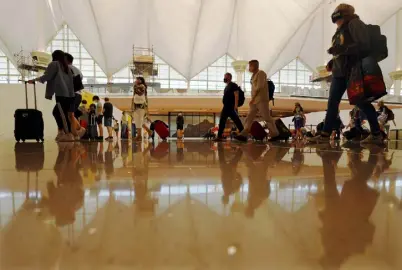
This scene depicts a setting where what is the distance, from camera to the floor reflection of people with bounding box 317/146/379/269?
1.92 feet

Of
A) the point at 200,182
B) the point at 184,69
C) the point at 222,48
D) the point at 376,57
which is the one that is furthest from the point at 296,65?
the point at 200,182

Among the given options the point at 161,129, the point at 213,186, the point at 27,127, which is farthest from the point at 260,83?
the point at 161,129

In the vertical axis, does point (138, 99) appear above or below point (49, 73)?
below

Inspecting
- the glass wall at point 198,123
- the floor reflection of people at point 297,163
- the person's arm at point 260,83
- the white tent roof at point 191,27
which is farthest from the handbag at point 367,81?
the white tent roof at point 191,27

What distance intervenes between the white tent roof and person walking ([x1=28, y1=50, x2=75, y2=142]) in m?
31.5

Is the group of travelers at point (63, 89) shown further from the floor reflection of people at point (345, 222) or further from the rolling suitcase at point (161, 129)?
the floor reflection of people at point (345, 222)

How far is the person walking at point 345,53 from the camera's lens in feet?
14.3

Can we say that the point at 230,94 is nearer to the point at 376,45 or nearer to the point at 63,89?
the point at 376,45

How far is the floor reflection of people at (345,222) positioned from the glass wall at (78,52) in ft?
136

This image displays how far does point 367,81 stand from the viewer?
441cm

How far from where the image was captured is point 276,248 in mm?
611

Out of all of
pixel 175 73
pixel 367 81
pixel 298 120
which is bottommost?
pixel 298 120

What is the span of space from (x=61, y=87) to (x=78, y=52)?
39115 mm

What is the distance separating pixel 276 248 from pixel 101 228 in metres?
0.37
